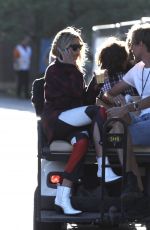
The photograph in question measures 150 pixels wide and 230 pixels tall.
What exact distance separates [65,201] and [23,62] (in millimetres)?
23531

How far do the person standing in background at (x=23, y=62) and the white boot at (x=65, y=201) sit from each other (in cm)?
2301

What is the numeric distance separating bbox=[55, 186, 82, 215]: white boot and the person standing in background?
906 inches

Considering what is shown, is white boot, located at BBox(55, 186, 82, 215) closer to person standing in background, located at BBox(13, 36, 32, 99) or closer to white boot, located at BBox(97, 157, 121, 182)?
white boot, located at BBox(97, 157, 121, 182)

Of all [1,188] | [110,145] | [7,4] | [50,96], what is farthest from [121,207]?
[7,4]

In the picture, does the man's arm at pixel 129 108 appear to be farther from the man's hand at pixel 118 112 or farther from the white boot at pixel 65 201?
the white boot at pixel 65 201

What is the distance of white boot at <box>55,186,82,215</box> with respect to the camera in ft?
23.2

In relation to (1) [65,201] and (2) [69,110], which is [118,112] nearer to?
(2) [69,110]

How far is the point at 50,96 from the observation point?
7320 mm

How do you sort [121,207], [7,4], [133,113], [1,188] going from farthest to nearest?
[7,4]
[1,188]
[133,113]
[121,207]

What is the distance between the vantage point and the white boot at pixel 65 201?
278 inches

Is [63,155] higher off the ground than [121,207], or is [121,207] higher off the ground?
[63,155]

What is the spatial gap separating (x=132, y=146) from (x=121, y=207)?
0.49 metres

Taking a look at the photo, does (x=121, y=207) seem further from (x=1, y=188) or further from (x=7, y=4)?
(x=7, y=4)

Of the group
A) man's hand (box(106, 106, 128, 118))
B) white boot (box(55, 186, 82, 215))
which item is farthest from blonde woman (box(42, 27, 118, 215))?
man's hand (box(106, 106, 128, 118))
